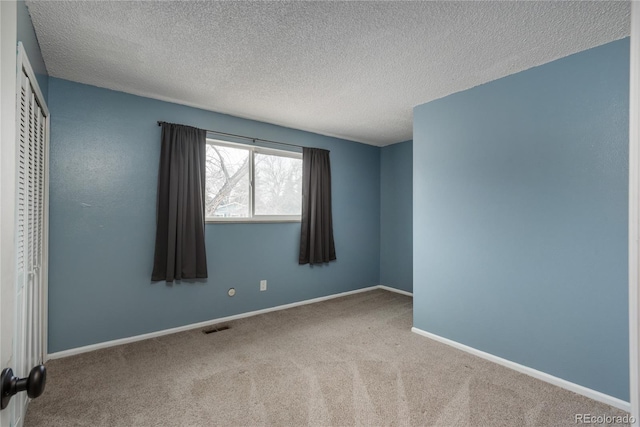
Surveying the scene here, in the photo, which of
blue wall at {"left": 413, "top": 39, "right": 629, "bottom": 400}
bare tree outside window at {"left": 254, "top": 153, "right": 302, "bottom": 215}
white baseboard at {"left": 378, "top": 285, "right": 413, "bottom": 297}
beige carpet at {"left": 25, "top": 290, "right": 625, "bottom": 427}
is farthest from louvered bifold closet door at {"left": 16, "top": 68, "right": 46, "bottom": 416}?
white baseboard at {"left": 378, "top": 285, "right": 413, "bottom": 297}

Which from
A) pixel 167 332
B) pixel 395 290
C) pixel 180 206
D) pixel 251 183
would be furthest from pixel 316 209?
pixel 167 332

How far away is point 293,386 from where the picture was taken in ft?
7.25

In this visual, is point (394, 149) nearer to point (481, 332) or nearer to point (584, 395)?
point (481, 332)

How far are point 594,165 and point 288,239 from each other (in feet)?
10.1

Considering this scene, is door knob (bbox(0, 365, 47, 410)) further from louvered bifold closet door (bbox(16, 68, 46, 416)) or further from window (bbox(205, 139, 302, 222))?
window (bbox(205, 139, 302, 222))

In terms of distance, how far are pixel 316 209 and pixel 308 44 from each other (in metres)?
2.38

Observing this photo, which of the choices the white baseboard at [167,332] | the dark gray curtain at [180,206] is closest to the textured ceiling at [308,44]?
the dark gray curtain at [180,206]

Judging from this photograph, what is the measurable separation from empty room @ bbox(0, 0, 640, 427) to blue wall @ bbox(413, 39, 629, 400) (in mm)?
15

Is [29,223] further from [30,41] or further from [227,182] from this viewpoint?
[227,182]

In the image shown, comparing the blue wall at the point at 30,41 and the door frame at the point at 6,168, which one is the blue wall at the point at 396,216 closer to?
the blue wall at the point at 30,41

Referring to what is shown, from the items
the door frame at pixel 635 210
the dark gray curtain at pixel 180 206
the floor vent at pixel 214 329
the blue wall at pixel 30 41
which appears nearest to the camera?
the door frame at pixel 635 210

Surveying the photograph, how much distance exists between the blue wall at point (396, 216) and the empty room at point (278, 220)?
1.11 meters

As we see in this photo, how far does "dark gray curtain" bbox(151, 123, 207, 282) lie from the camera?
307 centimetres

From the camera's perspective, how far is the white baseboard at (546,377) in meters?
2.01
